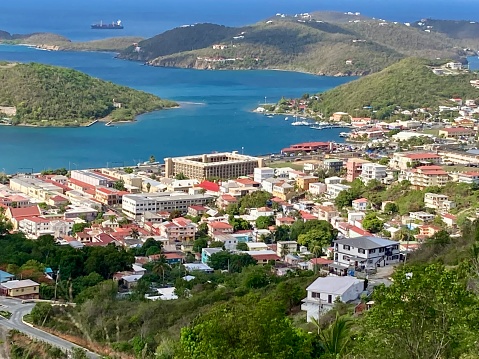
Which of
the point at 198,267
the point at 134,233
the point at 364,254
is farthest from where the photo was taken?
the point at 134,233

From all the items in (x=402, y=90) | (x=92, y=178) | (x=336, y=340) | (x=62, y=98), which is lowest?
(x=92, y=178)

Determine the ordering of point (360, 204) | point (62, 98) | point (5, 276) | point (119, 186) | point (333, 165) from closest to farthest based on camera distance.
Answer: point (5, 276)
point (360, 204)
point (119, 186)
point (333, 165)
point (62, 98)

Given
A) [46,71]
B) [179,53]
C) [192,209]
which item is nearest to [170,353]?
[192,209]

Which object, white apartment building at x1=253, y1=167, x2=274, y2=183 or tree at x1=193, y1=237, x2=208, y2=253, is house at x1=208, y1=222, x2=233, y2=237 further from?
white apartment building at x1=253, y1=167, x2=274, y2=183

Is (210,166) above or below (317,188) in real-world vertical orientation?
above

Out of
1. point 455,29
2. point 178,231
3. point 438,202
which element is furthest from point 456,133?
point 455,29

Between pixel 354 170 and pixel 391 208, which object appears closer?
pixel 391 208

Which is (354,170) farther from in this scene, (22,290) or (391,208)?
(22,290)
